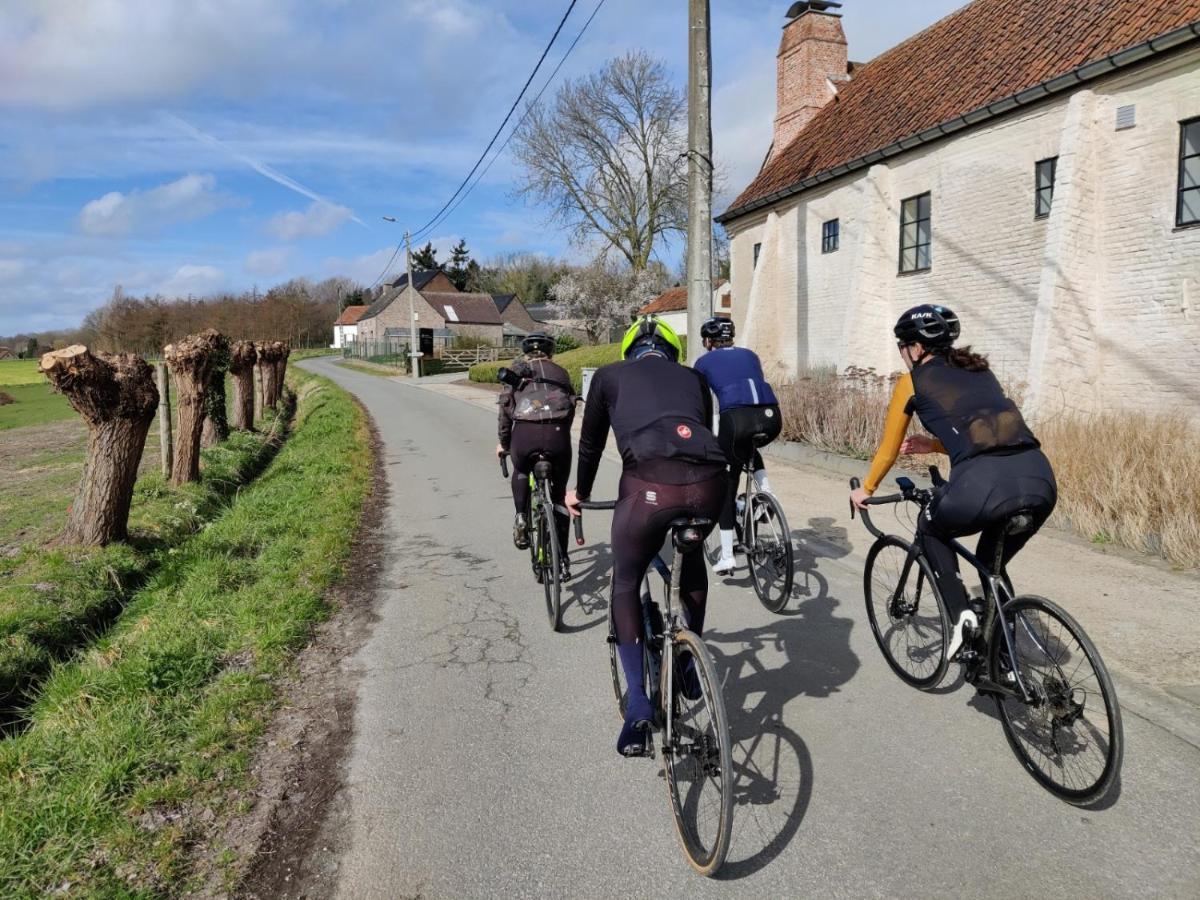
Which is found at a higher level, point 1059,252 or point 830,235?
point 830,235

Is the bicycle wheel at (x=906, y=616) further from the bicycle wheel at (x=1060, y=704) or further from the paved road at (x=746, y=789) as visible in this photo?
the bicycle wheel at (x=1060, y=704)

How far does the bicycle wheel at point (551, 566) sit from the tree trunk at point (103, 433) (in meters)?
5.18

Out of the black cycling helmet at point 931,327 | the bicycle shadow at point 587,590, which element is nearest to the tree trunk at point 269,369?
the bicycle shadow at point 587,590

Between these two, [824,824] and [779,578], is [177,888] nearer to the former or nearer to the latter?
[824,824]

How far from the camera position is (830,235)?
1859 centimetres

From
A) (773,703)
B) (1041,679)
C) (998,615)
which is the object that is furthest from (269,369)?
(1041,679)

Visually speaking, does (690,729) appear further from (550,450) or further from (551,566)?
(550,450)

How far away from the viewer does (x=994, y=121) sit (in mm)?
13953

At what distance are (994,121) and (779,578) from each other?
12174 millimetres

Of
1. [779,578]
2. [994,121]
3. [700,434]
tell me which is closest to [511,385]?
[779,578]

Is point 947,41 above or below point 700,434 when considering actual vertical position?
above

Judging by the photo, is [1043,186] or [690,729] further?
[1043,186]

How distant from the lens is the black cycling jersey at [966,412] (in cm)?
321

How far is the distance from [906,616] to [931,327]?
5.29ft
